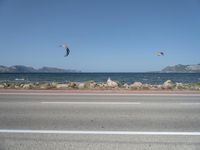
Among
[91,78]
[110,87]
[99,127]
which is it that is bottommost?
[99,127]

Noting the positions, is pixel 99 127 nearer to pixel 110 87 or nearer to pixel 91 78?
pixel 110 87

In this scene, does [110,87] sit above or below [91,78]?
below

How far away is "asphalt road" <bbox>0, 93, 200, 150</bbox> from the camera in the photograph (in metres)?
5.76

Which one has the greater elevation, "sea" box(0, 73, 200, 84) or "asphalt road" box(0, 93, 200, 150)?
"sea" box(0, 73, 200, 84)

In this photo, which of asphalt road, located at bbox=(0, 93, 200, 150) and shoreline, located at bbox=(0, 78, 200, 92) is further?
shoreline, located at bbox=(0, 78, 200, 92)

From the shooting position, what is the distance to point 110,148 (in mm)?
5508

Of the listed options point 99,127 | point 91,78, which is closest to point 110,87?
point 99,127

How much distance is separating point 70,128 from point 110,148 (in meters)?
1.76

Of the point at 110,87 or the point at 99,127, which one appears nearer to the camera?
the point at 99,127

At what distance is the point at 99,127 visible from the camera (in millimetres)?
7125

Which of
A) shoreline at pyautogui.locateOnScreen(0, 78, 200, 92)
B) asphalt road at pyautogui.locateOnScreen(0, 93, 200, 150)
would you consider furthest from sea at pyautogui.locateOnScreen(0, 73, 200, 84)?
asphalt road at pyautogui.locateOnScreen(0, 93, 200, 150)

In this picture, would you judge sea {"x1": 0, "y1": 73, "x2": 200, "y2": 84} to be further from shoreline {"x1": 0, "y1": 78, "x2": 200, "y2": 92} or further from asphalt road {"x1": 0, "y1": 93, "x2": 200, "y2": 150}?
asphalt road {"x1": 0, "y1": 93, "x2": 200, "y2": 150}

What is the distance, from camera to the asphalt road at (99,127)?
5758 mm

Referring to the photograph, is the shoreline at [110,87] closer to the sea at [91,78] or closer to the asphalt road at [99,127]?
the asphalt road at [99,127]
